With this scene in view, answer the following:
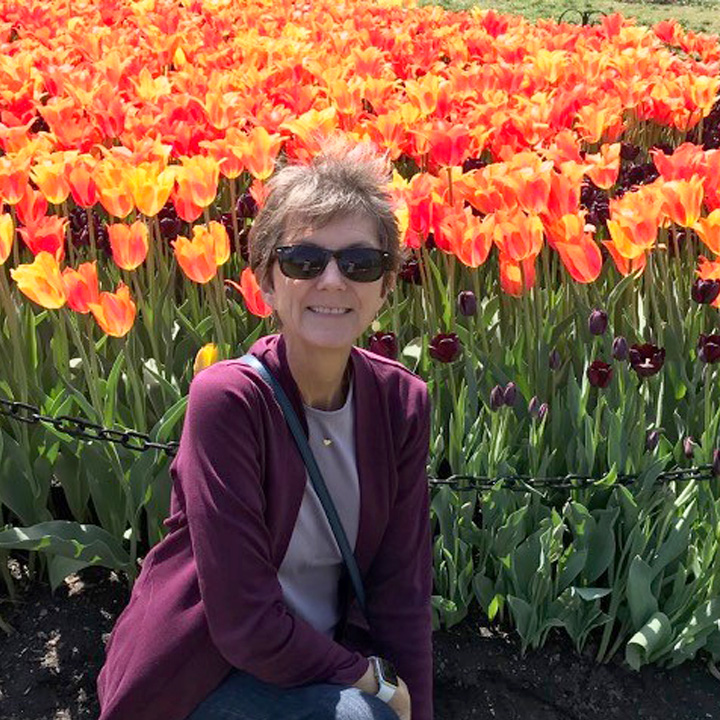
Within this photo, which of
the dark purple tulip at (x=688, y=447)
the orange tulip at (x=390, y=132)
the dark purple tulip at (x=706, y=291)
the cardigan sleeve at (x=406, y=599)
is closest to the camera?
the cardigan sleeve at (x=406, y=599)

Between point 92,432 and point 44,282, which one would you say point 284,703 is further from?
point 44,282

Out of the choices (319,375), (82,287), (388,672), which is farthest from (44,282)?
(388,672)

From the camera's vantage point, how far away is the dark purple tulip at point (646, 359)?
2805mm

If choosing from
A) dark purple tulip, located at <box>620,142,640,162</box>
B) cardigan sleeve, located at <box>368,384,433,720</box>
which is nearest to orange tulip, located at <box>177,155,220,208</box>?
cardigan sleeve, located at <box>368,384,433,720</box>

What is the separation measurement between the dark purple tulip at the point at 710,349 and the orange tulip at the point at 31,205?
175 cm

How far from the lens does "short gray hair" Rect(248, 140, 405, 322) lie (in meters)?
2.02

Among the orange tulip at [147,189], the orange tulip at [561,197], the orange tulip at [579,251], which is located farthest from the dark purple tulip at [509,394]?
the orange tulip at [147,189]

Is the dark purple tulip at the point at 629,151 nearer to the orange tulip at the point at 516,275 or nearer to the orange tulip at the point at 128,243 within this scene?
the orange tulip at the point at 516,275

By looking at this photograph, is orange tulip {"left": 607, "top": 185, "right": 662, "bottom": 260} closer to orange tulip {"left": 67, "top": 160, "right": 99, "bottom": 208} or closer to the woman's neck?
the woman's neck

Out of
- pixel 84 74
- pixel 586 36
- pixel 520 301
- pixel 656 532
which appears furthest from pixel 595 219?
pixel 586 36

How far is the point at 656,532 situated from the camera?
2.86 meters

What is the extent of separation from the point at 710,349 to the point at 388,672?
4.12 feet

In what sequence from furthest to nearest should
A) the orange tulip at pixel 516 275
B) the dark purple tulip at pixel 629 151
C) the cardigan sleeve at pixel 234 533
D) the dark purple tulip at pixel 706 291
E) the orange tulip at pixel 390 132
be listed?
the dark purple tulip at pixel 629 151 → the orange tulip at pixel 390 132 → the orange tulip at pixel 516 275 → the dark purple tulip at pixel 706 291 → the cardigan sleeve at pixel 234 533

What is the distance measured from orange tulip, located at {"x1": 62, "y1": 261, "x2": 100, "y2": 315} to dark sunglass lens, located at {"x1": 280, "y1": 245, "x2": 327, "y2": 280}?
2.71 ft
